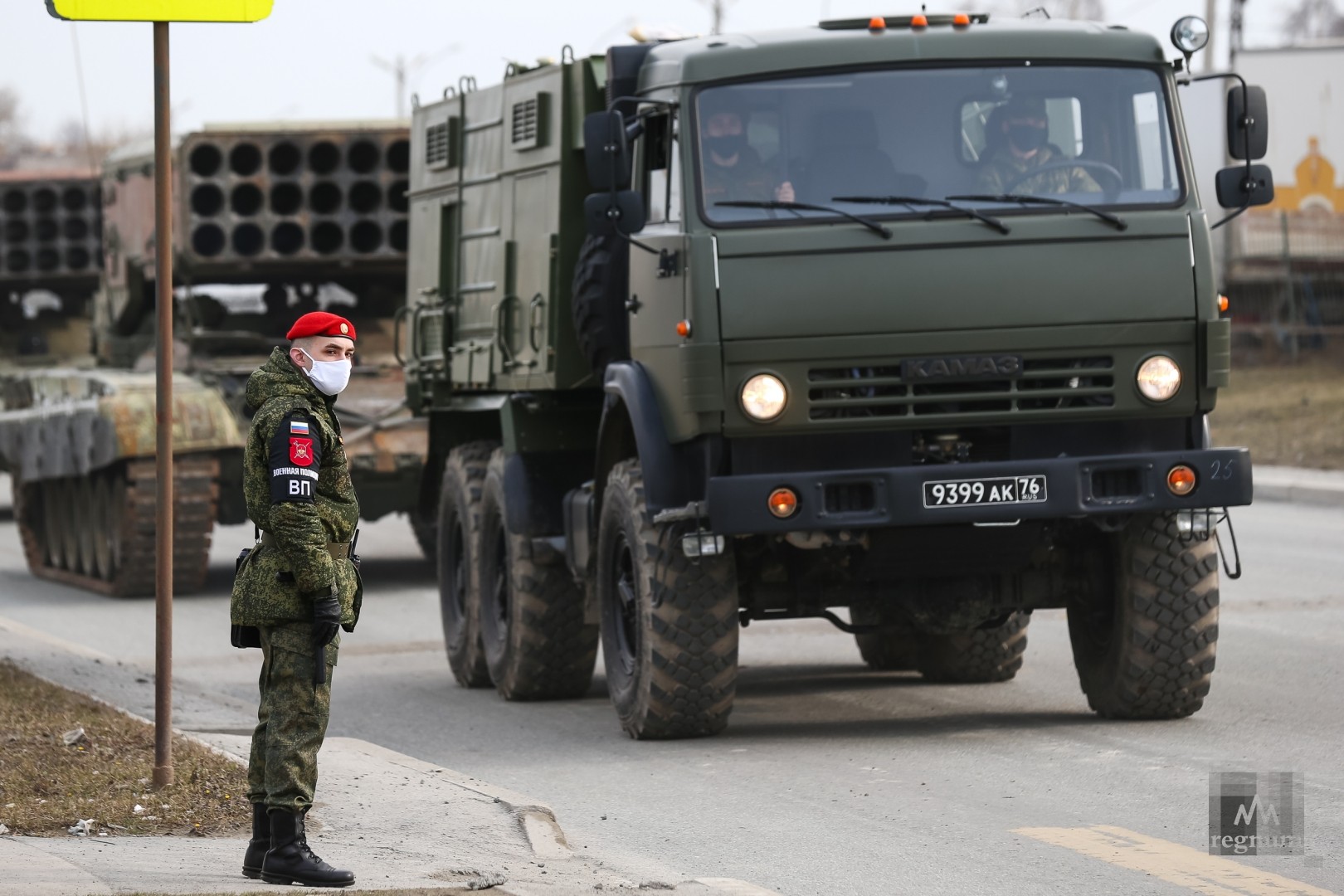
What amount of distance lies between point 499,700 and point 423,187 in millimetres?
3129

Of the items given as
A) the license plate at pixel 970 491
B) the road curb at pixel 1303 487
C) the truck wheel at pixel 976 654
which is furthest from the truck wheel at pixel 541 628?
the road curb at pixel 1303 487

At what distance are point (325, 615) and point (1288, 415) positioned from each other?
23.3m

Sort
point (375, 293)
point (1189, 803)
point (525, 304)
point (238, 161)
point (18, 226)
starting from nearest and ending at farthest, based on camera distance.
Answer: point (1189, 803), point (525, 304), point (238, 161), point (375, 293), point (18, 226)

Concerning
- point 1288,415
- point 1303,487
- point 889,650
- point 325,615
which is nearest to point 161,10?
point 325,615

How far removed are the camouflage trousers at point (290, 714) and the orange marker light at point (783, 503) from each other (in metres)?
2.60

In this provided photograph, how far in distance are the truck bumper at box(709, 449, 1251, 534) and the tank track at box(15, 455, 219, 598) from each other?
8.60 m

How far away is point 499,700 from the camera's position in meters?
11.9

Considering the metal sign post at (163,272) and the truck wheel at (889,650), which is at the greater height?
the metal sign post at (163,272)

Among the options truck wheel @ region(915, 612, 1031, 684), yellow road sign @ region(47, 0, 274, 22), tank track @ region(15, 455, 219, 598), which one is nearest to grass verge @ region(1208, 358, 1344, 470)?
tank track @ region(15, 455, 219, 598)

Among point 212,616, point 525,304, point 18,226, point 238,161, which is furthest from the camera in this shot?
point 18,226

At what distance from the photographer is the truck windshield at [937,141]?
9.26 m

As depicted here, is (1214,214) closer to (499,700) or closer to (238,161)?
(238,161)

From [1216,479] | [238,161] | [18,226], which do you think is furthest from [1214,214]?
[1216,479]

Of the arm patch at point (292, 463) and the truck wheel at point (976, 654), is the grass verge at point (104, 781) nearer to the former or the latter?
the arm patch at point (292, 463)
